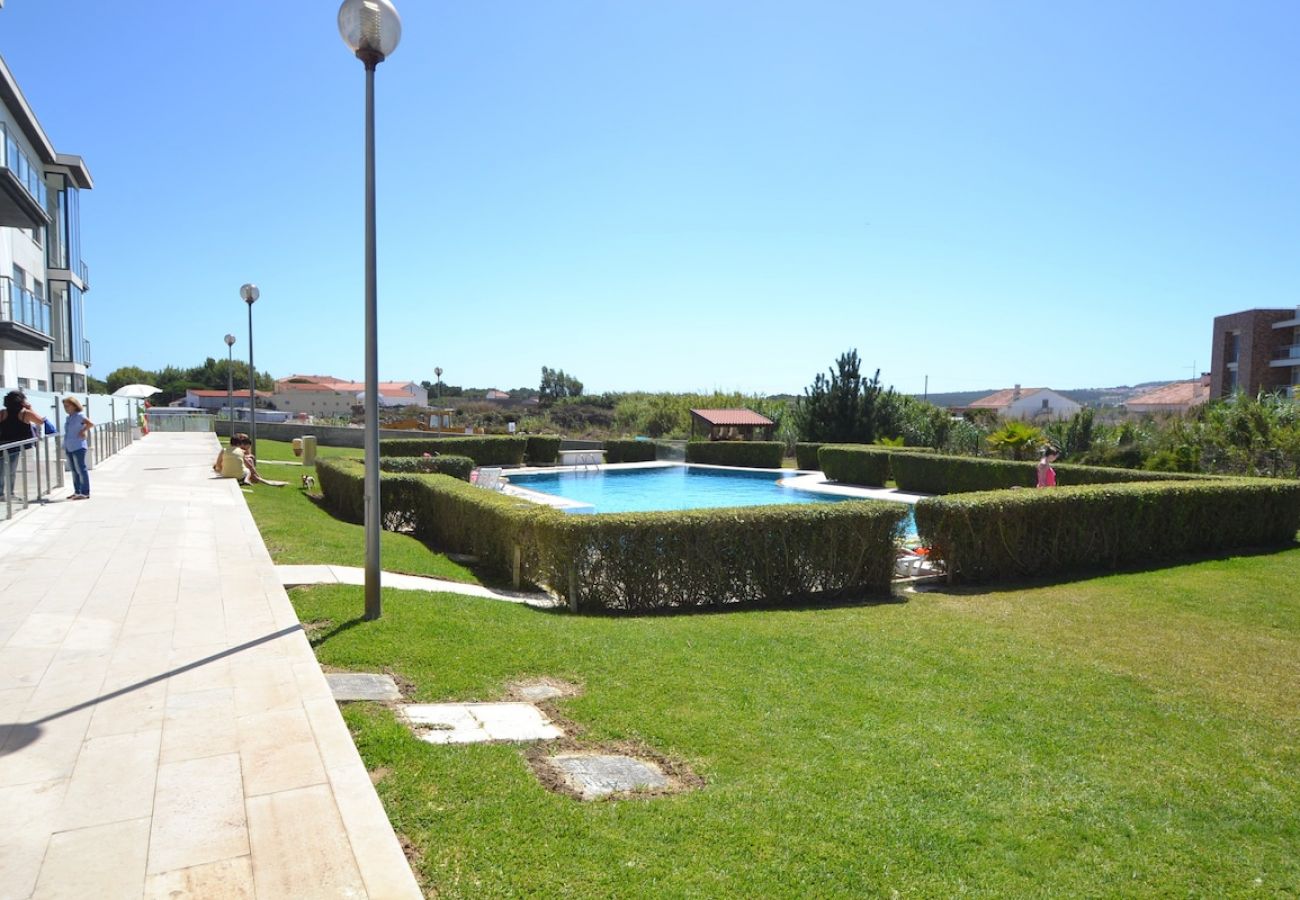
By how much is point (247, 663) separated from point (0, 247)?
879 inches

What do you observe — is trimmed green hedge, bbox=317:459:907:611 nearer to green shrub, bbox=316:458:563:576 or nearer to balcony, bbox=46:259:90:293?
green shrub, bbox=316:458:563:576

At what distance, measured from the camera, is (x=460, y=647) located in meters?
5.87

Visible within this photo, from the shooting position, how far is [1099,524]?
11703 mm

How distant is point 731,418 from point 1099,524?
83.4 ft

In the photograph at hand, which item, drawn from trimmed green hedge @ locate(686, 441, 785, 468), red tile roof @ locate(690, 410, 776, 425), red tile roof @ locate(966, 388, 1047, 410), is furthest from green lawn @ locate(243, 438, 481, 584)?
red tile roof @ locate(966, 388, 1047, 410)

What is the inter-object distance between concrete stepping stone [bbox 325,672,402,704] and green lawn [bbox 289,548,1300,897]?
183mm

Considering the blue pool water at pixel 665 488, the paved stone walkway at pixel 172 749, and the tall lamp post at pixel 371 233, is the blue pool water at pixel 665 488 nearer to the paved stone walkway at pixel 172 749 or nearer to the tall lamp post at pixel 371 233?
the tall lamp post at pixel 371 233

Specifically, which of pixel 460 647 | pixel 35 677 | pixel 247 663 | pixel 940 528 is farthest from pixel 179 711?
pixel 940 528

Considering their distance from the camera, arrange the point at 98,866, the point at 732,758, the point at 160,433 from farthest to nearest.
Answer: the point at 160,433
the point at 732,758
the point at 98,866

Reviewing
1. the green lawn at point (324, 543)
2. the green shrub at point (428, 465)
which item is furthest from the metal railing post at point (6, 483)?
the green shrub at point (428, 465)

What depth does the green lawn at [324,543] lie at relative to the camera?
8.94 metres

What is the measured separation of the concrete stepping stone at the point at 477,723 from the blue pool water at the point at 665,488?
1718cm

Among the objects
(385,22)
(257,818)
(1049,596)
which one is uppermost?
(385,22)

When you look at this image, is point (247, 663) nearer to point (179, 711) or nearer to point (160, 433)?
point (179, 711)
